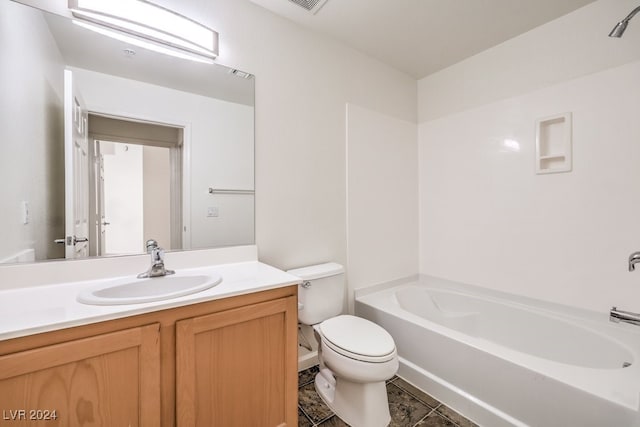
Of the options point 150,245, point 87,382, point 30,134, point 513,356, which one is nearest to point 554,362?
point 513,356

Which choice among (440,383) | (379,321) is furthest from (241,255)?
(440,383)

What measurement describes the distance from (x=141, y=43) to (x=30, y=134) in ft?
2.10

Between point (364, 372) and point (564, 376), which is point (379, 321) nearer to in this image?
point (364, 372)

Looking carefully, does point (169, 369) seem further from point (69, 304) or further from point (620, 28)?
point (620, 28)

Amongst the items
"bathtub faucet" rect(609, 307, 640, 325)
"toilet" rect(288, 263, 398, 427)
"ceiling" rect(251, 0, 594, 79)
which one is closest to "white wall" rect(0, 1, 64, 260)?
"ceiling" rect(251, 0, 594, 79)

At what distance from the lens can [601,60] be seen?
5.40ft

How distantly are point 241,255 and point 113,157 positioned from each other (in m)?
0.79

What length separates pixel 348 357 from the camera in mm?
1371

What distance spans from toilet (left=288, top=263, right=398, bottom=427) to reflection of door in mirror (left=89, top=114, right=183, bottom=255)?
838mm

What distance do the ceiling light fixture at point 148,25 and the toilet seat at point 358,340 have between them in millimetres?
1682

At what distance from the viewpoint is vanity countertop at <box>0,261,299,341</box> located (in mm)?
752

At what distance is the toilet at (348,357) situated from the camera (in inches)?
53.1

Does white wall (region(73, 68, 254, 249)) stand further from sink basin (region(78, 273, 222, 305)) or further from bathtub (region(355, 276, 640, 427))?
bathtub (region(355, 276, 640, 427))

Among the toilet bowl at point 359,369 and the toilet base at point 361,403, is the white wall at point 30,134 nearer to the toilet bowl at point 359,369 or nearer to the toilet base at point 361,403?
the toilet bowl at point 359,369
